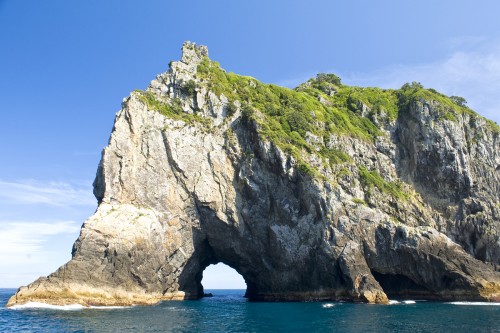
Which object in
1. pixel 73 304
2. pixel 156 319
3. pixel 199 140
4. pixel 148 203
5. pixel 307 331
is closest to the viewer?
pixel 307 331

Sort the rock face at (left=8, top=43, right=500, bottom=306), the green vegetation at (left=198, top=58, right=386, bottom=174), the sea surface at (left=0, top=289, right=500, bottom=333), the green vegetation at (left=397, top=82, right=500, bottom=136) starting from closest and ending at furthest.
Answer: the sea surface at (left=0, top=289, right=500, bottom=333) → the rock face at (left=8, top=43, right=500, bottom=306) → the green vegetation at (left=198, top=58, right=386, bottom=174) → the green vegetation at (left=397, top=82, right=500, bottom=136)

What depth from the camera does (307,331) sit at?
3319 centimetres

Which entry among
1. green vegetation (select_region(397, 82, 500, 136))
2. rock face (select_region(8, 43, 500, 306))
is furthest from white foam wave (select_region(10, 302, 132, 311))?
green vegetation (select_region(397, 82, 500, 136))

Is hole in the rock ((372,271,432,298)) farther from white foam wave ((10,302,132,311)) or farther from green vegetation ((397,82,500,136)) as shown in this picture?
white foam wave ((10,302,132,311))

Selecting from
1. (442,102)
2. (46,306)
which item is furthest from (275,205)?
(442,102)

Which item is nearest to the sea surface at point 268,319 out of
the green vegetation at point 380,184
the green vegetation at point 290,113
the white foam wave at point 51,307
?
the white foam wave at point 51,307

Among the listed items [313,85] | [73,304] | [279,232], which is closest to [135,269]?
[73,304]

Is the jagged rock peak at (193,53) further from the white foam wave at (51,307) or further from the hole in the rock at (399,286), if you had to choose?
the hole in the rock at (399,286)

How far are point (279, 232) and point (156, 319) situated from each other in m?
25.4

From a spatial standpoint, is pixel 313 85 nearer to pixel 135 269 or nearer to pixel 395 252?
pixel 395 252

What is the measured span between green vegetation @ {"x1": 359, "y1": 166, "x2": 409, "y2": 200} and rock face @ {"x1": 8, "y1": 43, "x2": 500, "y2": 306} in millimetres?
247

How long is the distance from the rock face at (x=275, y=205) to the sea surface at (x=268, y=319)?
7.24m

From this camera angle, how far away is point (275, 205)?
205 feet

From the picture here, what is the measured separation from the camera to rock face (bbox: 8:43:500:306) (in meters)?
55.1
